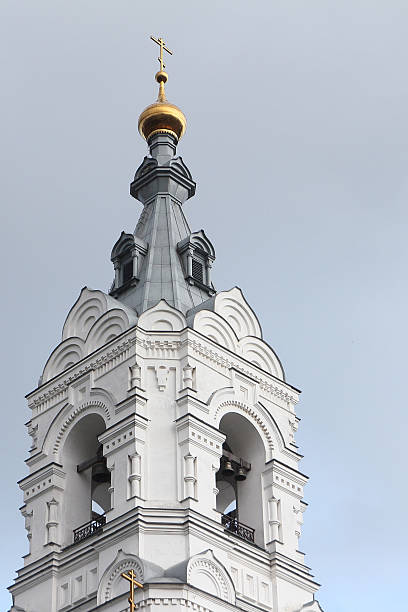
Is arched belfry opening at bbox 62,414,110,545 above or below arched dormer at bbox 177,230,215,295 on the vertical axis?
below

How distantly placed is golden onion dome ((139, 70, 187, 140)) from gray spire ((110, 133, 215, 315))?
0.93 metres

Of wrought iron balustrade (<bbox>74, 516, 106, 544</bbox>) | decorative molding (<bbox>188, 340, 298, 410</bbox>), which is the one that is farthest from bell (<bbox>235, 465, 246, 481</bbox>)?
wrought iron balustrade (<bbox>74, 516, 106, 544</bbox>)

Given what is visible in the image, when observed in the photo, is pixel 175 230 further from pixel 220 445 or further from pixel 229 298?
pixel 220 445

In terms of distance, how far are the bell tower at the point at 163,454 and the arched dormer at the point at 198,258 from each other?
0.04m

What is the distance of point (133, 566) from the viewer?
88.8 feet

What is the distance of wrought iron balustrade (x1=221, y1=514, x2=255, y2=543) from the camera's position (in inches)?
1150

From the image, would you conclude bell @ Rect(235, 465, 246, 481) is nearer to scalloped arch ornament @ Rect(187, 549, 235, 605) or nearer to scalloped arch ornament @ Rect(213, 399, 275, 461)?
scalloped arch ornament @ Rect(213, 399, 275, 461)

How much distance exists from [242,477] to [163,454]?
7.58ft

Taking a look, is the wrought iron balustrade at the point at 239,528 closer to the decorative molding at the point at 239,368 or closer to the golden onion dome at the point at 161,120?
the decorative molding at the point at 239,368

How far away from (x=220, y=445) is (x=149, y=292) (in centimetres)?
386

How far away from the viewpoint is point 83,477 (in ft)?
99.2

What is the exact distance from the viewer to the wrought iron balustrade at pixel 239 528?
95.9 ft

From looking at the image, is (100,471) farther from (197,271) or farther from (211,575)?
(197,271)

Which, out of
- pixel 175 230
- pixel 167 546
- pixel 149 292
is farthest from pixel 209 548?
pixel 175 230
